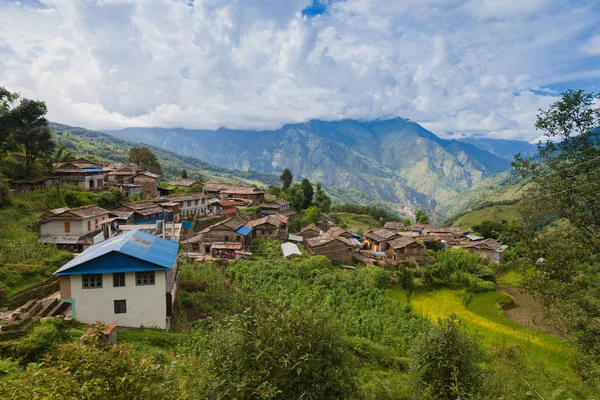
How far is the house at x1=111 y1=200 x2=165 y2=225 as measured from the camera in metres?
39.2

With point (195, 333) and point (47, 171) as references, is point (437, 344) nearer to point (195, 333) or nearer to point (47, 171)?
point (195, 333)

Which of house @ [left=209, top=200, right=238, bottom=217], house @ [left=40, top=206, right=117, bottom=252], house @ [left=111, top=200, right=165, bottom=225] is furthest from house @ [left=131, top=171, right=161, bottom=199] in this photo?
house @ [left=40, top=206, right=117, bottom=252]

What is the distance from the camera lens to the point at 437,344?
38.8ft

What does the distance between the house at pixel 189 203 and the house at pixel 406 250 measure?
30808 mm

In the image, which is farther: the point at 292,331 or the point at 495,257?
the point at 495,257

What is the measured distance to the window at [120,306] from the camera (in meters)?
17.8

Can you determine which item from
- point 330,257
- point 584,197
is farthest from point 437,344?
point 330,257

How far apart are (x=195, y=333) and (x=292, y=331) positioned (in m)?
12.2

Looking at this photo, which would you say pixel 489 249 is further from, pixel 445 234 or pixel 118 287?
pixel 118 287

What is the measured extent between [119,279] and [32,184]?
30.8m

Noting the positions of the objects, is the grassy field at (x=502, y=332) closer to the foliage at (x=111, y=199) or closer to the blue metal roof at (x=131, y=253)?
the blue metal roof at (x=131, y=253)

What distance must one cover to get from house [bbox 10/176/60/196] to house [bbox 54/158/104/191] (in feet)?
4.70

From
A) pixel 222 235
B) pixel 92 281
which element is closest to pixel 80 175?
pixel 222 235

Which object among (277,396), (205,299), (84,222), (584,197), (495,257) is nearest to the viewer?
(277,396)
